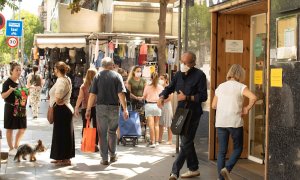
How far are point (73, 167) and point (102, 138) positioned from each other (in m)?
0.71

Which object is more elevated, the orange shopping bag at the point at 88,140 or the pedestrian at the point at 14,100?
the pedestrian at the point at 14,100

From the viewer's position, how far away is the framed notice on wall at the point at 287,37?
6.62 meters

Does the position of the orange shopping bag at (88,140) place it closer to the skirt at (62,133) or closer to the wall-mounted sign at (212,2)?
the skirt at (62,133)

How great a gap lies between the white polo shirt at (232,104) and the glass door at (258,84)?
2.28 m

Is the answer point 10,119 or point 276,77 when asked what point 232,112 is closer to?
point 276,77

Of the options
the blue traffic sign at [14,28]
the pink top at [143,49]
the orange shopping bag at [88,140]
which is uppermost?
the blue traffic sign at [14,28]

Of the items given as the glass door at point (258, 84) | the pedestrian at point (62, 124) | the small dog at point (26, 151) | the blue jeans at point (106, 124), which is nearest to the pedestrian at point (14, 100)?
the small dog at point (26, 151)

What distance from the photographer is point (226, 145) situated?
769 centimetres

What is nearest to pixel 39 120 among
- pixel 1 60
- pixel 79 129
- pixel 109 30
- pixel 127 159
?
pixel 79 129

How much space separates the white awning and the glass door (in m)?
10.2

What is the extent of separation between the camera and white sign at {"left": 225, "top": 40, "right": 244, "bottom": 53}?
32.0 feet

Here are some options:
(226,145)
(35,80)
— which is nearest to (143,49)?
(35,80)

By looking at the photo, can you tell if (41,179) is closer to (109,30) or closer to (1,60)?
(109,30)

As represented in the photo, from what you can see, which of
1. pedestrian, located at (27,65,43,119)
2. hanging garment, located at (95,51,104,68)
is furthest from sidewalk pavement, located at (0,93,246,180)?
pedestrian, located at (27,65,43,119)
